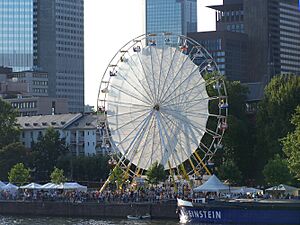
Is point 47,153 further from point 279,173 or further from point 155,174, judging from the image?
point 279,173

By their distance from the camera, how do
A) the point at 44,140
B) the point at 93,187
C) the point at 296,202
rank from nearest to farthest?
1. the point at 296,202
2. the point at 93,187
3. the point at 44,140

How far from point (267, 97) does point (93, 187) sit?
36147 millimetres

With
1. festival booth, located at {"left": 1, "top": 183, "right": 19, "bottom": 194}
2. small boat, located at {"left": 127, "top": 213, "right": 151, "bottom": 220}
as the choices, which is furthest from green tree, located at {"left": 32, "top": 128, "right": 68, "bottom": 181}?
small boat, located at {"left": 127, "top": 213, "right": 151, "bottom": 220}

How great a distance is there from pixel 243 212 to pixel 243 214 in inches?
8.4

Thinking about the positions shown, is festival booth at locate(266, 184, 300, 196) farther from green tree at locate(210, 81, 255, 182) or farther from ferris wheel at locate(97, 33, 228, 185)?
green tree at locate(210, 81, 255, 182)

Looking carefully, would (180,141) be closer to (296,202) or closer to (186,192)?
(186,192)

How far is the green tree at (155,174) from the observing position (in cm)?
12444

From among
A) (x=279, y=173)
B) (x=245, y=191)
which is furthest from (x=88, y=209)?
(x=279, y=173)

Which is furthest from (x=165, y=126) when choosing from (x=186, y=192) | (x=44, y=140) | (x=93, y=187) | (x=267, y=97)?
(x=44, y=140)

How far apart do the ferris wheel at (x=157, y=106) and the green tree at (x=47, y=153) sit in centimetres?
4869

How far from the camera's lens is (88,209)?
123 metres

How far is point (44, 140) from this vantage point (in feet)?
602

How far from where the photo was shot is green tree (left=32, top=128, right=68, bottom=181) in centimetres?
17700

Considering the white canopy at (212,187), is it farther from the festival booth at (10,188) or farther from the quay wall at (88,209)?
the festival booth at (10,188)
